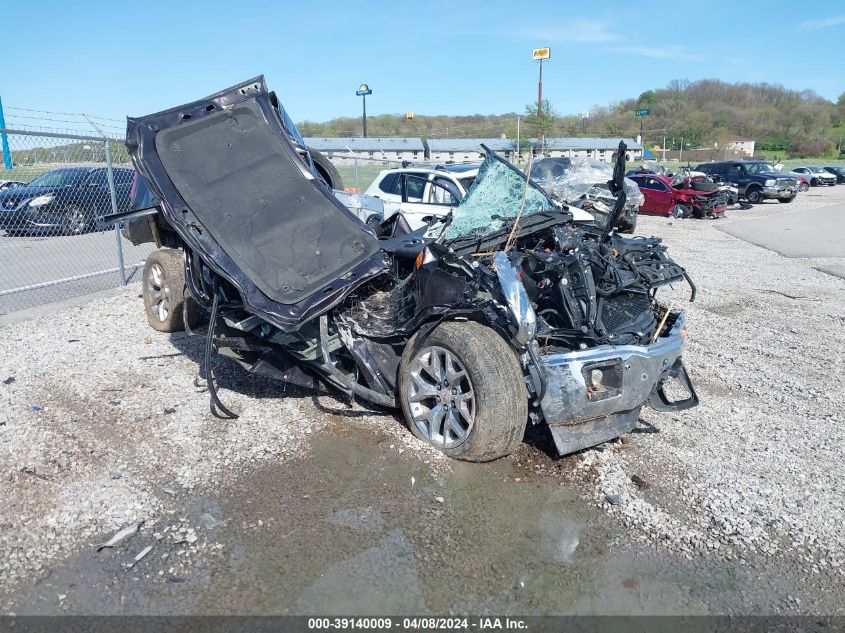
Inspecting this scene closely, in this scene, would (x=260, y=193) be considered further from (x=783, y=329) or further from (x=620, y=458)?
(x=783, y=329)

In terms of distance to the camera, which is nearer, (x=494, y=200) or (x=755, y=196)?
(x=494, y=200)

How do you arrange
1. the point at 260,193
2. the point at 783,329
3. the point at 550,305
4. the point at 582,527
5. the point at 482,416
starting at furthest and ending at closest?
1. the point at 783,329
2. the point at 260,193
3. the point at 550,305
4. the point at 482,416
5. the point at 582,527

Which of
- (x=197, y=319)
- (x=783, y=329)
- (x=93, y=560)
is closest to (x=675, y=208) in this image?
(x=783, y=329)

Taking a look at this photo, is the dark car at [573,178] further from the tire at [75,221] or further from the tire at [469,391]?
the tire at [469,391]

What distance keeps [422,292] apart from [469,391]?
2.43ft

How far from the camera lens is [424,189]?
36.8ft

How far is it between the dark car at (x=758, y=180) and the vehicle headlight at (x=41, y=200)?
25762 mm

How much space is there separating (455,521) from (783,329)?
548 centimetres

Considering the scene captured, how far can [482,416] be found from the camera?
3.61m

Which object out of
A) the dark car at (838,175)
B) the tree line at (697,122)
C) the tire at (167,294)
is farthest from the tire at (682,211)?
the tree line at (697,122)

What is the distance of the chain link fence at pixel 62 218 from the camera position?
7.69 meters

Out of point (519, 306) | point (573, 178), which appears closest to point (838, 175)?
point (573, 178)

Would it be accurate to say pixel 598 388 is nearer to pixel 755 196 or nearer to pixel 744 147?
pixel 755 196

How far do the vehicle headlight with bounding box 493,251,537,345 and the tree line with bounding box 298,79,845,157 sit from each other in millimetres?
60913
